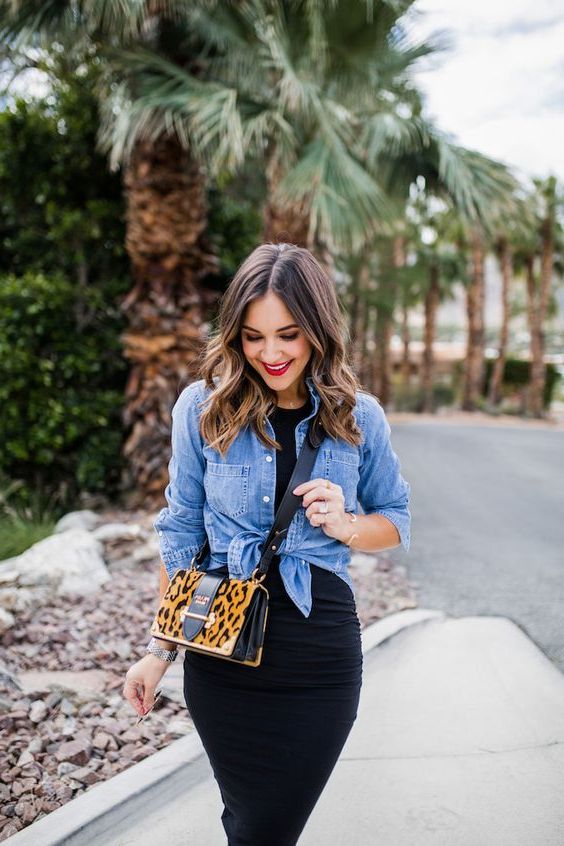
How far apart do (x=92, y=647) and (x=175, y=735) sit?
1.08 m

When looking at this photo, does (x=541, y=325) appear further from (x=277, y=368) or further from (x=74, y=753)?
(x=277, y=368)

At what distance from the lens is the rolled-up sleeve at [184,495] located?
1.83m

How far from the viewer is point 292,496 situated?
173 cm

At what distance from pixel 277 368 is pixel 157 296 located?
565 centimetres

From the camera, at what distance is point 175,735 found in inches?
124

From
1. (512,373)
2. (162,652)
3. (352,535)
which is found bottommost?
(512,373)

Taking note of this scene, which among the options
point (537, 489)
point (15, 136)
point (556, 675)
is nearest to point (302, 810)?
point (556, 675)

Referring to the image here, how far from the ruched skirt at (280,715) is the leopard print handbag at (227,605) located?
0.08 meters

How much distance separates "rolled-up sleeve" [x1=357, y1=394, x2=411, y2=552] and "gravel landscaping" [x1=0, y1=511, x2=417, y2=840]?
164cm

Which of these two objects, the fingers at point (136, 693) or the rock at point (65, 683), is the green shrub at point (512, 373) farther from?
the fingers at point (136, 693)

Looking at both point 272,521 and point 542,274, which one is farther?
point 542,274

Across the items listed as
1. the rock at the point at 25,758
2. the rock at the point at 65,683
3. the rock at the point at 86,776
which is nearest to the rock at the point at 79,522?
the rock at the point at 65,683

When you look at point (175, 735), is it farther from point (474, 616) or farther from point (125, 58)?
point (125, 58)

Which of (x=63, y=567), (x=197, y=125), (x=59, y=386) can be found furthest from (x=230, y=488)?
(x=59, y=386)
